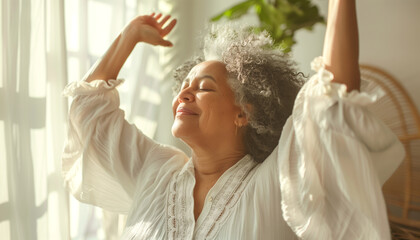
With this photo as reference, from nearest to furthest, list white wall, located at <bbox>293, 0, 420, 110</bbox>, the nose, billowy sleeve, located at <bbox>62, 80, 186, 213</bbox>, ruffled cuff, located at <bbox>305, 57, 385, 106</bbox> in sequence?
ruffled cuff, located at <bbox>305, 57, 385, 106</bbox> → the nose → billowy sleeve, located at <bbox>62, 80, 186, 213</bbox> → white wall, located at <bbox>293, 0, 420, 110</bbox>

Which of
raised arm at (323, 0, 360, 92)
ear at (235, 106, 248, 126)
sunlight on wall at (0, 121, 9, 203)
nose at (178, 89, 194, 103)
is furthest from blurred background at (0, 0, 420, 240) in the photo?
raised arm at (323, 0, 360, 92)

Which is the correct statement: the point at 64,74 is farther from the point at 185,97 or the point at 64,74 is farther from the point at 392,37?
the point at 392,37

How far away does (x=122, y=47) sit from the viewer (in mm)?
1691

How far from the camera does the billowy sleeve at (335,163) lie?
3.37ft

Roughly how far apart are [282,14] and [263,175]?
90cm

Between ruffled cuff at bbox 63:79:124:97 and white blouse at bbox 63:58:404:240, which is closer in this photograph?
white blouse at bbox 63:58:404:240

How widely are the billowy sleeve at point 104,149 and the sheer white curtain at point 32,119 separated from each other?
0.50 ft

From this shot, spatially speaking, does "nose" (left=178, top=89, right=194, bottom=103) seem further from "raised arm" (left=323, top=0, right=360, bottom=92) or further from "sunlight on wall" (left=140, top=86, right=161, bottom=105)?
"sunlight on wall" (left=140, top=86, right=161, bottom=105)

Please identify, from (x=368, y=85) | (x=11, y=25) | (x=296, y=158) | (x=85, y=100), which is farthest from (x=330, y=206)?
(x=11, y=25)

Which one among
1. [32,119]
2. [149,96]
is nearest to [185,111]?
[32,119]

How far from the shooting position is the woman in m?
1.04

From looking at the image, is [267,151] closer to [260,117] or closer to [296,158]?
[260,117]

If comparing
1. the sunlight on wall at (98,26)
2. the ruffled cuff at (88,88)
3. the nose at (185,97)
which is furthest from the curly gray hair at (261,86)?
the sunlight on wall at (98,26)

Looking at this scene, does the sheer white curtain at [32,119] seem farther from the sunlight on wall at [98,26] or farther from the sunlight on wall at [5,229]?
the sunlight on wall at [98,26]
